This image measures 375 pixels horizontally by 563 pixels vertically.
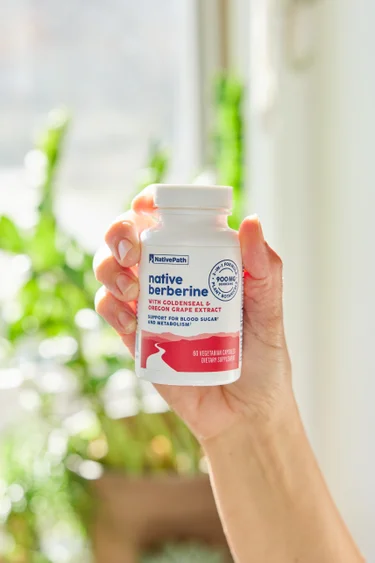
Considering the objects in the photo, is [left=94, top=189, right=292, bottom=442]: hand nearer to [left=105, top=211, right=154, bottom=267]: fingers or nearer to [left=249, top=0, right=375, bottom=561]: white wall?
[left=105, top=211, right=154, bottom=267]: fingers

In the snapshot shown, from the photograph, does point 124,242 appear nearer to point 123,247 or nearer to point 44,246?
point 123,247

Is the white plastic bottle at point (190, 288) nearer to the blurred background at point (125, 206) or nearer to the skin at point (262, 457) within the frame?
the skin at point (262, 457)

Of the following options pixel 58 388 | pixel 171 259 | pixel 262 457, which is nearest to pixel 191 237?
pixel 171 259

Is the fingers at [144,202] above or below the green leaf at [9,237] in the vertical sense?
above

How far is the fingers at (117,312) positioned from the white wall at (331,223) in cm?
63

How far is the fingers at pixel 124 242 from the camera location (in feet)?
2.67

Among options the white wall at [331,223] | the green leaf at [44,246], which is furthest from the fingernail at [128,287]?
the white wall at [331,223]

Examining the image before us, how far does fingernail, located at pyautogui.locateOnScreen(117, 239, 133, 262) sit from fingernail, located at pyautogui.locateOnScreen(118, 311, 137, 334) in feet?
0.21

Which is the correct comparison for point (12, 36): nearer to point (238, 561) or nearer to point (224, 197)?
point (224, 197)

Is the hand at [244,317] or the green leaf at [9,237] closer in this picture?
the hand at [244,317]

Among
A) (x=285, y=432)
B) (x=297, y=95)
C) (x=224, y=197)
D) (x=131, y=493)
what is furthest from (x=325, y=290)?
(x=224, y=197)

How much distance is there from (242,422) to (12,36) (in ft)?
3.60

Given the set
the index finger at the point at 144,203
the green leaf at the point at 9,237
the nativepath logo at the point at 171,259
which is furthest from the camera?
the green leaf at the point at 9,237

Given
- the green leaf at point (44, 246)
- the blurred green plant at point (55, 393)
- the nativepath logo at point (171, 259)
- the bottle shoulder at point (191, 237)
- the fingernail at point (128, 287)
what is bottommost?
the blurred green plant at point (55, 393)
